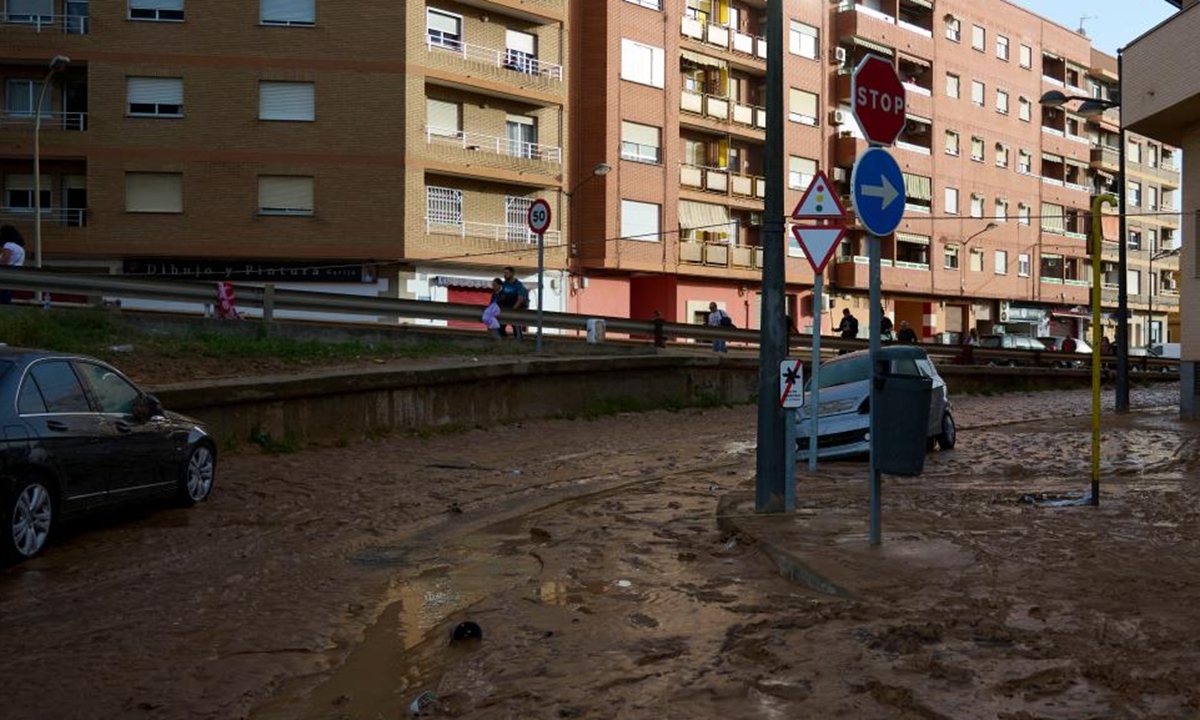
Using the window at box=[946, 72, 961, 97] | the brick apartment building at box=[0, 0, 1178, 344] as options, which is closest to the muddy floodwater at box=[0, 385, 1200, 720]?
the brick apartment building at box=[0, 0, 1178, 344]

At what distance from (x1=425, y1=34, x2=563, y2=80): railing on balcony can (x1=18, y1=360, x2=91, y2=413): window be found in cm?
2995

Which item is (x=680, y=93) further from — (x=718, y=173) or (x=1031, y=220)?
(x=1031, y=220)

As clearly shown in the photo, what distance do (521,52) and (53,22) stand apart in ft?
46.8

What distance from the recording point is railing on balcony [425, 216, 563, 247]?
38.1 meters

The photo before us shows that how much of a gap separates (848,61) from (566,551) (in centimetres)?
4884

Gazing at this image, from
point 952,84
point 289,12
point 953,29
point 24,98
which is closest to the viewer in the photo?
point 24,98

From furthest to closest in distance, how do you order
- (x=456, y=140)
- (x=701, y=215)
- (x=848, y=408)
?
(x=701, y=215) → (x=456, y=140) → (x=848, y=408)

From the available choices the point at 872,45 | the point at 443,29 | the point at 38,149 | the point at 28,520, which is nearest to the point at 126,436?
the point at 28,520

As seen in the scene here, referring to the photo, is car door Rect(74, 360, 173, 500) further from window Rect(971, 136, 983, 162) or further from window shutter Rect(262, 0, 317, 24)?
window Rect(971, 136, 983, 162)

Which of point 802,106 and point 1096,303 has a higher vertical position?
point 802,106

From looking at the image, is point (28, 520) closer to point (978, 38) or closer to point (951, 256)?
point (951, 256)

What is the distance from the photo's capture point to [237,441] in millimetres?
13328

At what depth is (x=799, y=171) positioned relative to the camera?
51594 millimetres

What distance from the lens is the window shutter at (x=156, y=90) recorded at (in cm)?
3581
